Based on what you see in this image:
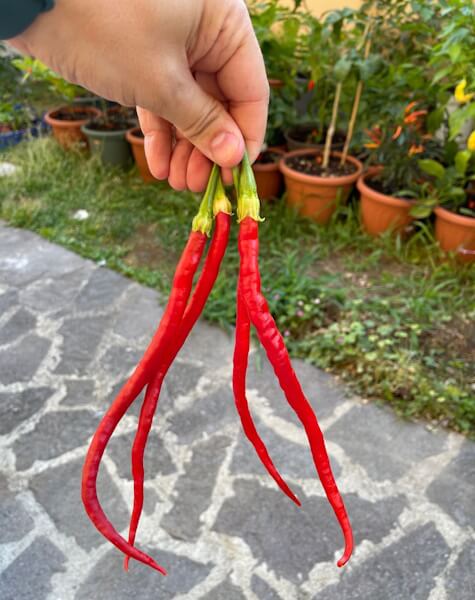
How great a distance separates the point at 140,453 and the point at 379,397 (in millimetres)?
1364

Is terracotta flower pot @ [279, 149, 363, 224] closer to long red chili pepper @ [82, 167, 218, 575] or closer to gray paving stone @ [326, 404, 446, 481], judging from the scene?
gray paving stone @ [326, 404, 446, 481]

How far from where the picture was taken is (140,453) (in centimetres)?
102

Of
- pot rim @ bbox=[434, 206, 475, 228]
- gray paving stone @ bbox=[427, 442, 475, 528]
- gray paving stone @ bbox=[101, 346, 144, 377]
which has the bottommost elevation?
gray paving stone @ bbox=[101, 346, 144, 377]

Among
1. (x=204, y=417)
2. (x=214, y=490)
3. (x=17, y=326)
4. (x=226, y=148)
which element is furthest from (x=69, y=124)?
(x=226, y=148)

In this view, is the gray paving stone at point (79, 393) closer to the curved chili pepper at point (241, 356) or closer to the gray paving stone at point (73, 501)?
the gray paving stone at point (73, 501)

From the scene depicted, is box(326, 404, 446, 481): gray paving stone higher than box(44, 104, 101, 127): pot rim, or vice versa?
box(44, 104, 101, 127): pot rim

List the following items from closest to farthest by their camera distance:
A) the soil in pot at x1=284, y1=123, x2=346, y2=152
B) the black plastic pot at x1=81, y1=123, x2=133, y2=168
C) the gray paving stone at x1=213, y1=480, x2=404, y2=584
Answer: the gray paving stone at x1=213, y1=480, x2=404, y2=584 → the soil in pot at x1=284, y1=123, x2=346, y2=152 → the black plastic pot at x1=81, y1=123, x2=133, y2=168

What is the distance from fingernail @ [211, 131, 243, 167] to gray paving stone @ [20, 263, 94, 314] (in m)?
2.03

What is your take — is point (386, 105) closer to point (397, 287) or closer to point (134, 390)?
point (397, 287)

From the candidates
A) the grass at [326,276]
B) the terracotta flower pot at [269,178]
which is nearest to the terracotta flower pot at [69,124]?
the grass at [326,276]

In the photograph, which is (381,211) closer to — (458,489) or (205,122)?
(458,489)

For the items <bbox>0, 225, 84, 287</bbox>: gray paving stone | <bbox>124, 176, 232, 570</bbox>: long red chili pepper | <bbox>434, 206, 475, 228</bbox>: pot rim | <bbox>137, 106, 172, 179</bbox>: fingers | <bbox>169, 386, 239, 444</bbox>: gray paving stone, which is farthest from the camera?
<bbox>0, 225, 84, 287</bbox>: gray paving stone

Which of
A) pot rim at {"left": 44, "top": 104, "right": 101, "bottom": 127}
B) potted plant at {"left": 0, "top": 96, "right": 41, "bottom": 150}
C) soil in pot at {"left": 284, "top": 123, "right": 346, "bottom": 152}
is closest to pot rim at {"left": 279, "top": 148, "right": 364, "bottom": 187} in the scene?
soil in pot at {"left": 284, "top": 123, "right": 346, "bottom": 152}

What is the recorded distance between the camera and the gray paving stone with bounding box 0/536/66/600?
159cm
